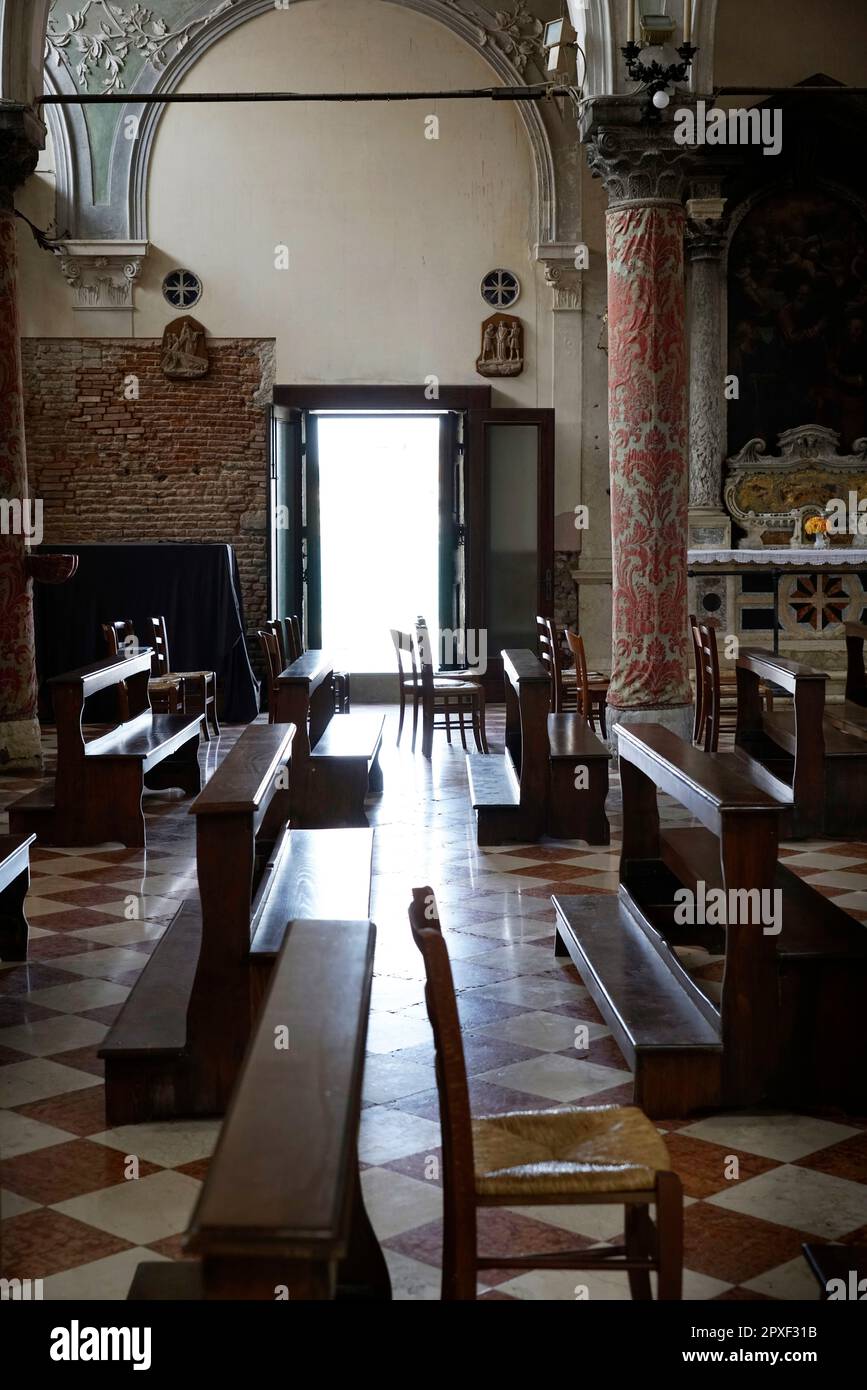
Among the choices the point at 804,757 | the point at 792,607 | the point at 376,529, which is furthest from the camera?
the point at 376,529

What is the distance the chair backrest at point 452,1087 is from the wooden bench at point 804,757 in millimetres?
4426

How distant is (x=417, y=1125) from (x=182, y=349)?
10.3m

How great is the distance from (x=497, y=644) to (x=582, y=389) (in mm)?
2429

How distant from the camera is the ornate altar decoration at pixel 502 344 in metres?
13.0

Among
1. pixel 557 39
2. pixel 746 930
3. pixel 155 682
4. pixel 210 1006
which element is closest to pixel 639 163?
pixel 557 39

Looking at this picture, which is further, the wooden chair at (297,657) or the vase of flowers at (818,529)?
the vase of flowers at (818,529)

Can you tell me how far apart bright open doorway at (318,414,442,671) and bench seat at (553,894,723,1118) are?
894 cm

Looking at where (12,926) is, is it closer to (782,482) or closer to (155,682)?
(155,682)

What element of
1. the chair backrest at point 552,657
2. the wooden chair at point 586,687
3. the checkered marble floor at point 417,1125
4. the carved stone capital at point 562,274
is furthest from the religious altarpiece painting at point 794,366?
the checkered marble floor at point 417,1125

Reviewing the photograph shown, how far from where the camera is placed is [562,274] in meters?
12.9

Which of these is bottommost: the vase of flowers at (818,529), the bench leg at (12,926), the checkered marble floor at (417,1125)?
the checkered marble floor at (417,1125)

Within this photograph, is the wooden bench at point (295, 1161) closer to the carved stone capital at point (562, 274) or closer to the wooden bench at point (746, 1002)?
the wooden bench at point (746, 1002)
